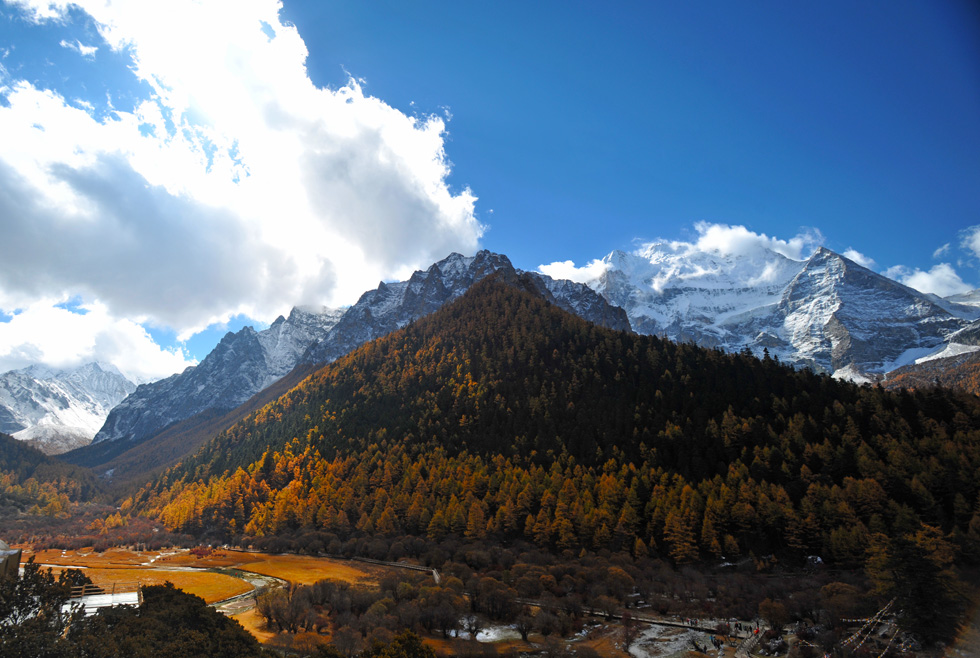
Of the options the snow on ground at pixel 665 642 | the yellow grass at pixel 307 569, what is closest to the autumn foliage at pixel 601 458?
the yellow grass at pixel 307 569

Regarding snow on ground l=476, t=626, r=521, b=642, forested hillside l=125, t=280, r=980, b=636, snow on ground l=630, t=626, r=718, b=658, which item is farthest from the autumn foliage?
snow on ground l=476, t=626, r=521, b=642

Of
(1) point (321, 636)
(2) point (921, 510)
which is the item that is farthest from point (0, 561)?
(2) point (921, 510)

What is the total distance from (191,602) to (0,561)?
61.6ft

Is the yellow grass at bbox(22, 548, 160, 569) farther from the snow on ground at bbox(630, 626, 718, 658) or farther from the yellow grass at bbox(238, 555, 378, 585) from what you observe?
the snow on ground at bbox(630, 626, 718, 658)

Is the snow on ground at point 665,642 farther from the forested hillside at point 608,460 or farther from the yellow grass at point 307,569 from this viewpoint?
the yellow grass at point 307,569

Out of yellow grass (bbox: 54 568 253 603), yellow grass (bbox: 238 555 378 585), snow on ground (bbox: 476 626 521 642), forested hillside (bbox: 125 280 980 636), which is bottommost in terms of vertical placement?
snow on ground (bbox: 476 626 521 642)

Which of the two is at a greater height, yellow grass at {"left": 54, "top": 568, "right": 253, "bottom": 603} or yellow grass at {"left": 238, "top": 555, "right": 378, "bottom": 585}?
yellow grass at {"left": 238, "top": 555, "right": 378, "bottom": 585}

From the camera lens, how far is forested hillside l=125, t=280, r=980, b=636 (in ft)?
265

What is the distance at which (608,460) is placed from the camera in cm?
11112

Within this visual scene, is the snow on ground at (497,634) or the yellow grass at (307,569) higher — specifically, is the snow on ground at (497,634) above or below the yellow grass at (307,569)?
below

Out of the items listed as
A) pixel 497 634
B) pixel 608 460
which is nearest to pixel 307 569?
pixel 497 634

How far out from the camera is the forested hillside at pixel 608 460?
265ft

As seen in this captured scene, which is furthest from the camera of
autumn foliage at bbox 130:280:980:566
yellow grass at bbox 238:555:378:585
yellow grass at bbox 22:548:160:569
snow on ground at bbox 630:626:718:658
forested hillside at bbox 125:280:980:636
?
yellow grass at bbox 22:548:160:569

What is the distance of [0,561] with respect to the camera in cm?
4812
